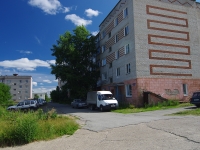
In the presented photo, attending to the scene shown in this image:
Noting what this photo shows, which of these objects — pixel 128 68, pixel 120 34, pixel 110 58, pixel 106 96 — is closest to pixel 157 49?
pixel 128 68

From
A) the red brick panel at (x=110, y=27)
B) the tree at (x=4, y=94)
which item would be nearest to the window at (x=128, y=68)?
the red brick panel at (x=110, y=27)

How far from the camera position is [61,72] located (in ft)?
105

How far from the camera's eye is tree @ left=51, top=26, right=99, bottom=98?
32438 millimetres

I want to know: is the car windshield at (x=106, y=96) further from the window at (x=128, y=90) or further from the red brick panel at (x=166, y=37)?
the red brick panel at (x=166, y=37)

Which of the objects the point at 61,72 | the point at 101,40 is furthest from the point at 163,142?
the point at 101,40

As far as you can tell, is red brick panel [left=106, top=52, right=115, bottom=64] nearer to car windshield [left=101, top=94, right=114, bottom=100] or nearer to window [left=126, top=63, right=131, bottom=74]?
window [left=126, top=63, right=131, bottom=74]

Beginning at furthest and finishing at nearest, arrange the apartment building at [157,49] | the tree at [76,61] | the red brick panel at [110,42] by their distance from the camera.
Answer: the tree at [76,61]
the red brick panel at [110,42]
the apartment building at [157,49]

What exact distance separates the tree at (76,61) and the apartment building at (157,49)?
7.36 meters

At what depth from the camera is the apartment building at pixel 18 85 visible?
319 feet

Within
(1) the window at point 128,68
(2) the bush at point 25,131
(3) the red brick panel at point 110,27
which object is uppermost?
(3) the red brick panel at point 110,27

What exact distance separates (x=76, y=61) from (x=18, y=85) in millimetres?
76189

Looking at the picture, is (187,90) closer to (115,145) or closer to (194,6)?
(194,6)

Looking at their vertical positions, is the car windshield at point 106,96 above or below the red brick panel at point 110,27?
below

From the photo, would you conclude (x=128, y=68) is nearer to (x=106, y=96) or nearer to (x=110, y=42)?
(x=106, y=96)
